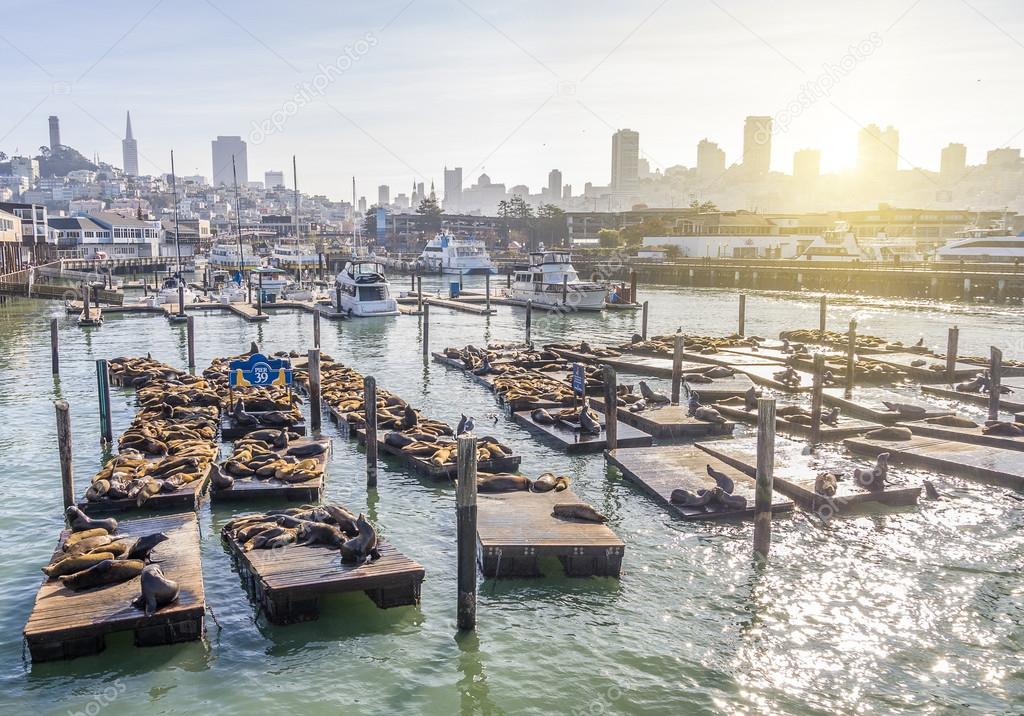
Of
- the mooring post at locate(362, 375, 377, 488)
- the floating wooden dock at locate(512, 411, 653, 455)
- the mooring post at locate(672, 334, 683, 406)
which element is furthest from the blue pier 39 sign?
the mooring post at locate(672, 334, 683, 406)

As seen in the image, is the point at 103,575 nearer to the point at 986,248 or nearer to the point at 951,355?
the point at 951,355

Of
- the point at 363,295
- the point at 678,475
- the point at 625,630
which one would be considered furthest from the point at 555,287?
the point at 625,630

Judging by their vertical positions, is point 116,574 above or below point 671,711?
above

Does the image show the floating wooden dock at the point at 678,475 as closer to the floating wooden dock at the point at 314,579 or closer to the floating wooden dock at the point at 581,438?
the floating wooden dock at the point at 581,438

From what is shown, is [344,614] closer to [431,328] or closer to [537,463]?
[537,463]

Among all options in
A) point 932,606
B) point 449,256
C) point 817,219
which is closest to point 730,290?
point 449,256

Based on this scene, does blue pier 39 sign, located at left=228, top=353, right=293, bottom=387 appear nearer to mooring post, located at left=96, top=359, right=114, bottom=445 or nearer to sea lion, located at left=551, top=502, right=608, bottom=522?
mooring post, located at left=96, top=359, right=114, bottom=445

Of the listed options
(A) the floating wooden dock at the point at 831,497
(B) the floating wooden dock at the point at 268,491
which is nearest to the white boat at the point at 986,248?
(A) the floating wooden dock at the point at 831,497
